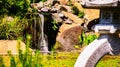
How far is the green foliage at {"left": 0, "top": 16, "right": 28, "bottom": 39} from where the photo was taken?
912 inches

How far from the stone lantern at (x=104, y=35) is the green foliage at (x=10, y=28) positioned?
49.9 ft

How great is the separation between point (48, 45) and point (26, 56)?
19939 mm

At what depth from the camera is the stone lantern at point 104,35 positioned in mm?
7789

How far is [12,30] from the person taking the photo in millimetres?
23344

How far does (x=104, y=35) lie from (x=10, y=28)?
15.6 meters

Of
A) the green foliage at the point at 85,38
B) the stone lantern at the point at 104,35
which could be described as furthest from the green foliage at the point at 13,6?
the stone lantern at the point at 104,35

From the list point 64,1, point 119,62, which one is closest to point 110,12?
point 119,62

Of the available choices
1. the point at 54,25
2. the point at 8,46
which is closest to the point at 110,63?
the point at 8,46

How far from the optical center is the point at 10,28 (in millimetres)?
23219

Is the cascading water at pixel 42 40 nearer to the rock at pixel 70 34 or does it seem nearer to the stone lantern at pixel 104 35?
the rock at pixel 70 34

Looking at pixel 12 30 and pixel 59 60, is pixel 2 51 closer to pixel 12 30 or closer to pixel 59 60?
pixel 59 60

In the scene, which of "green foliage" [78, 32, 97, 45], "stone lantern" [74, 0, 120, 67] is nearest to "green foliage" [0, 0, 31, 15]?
"green foliage" [78, 32, 97, 45]

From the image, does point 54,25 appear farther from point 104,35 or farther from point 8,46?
point 104,35

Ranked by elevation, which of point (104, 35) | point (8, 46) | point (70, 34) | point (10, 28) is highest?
point (104, 35)
